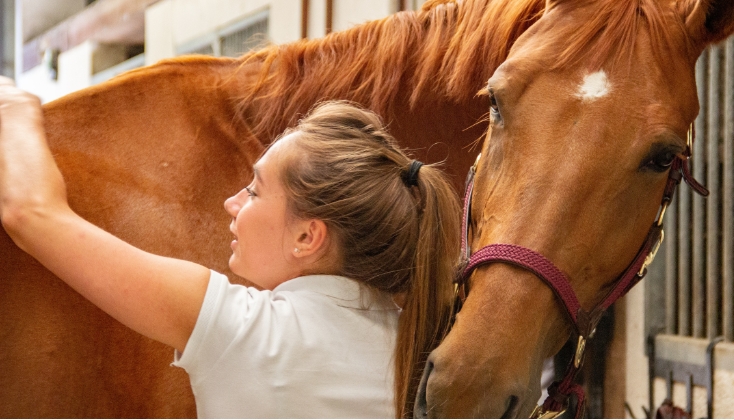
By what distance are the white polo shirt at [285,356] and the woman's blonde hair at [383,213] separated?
5 cm

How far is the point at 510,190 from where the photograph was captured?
3.16 feet

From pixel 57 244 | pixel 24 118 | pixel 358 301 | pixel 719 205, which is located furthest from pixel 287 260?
pixel 719 205

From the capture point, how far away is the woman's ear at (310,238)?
2.68 ft

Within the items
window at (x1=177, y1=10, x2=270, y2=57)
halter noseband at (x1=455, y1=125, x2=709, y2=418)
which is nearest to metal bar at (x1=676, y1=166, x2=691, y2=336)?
halter noseband at (x1=455, y1=125, x2=709, y2=418)

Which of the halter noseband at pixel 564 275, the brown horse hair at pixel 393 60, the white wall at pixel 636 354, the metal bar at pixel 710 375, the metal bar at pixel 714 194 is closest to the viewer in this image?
the halter noseband at pixel 564 275

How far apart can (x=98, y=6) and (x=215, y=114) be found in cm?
74

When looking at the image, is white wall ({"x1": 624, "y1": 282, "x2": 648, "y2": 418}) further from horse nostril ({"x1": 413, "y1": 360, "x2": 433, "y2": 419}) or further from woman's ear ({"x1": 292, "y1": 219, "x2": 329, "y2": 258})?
woman's ear ({"x1": 292, "y1": 219, "x2": 329, "y2": 258})

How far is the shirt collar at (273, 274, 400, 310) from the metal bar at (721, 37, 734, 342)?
59.2 inches

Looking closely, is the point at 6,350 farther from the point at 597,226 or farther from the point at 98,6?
the point at 98,6

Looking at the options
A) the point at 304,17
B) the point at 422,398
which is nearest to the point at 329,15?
the point at 304,17

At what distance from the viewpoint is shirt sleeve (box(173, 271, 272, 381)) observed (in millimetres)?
697

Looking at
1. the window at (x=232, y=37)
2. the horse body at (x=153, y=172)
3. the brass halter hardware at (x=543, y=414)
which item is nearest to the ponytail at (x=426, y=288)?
the brass halter hardware at (x=543, y=414)

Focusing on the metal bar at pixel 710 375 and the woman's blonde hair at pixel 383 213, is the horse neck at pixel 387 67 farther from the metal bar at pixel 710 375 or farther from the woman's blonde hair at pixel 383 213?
the metal bar at pixel 710 375

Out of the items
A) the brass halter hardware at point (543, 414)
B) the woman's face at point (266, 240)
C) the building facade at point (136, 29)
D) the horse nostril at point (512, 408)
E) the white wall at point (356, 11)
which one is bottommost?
the brass halter hardware at point (543, 414)
